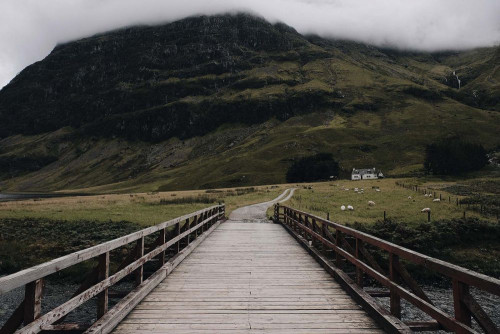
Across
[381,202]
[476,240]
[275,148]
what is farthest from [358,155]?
[476,240]

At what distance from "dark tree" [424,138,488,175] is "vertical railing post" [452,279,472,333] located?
116273 millimetres

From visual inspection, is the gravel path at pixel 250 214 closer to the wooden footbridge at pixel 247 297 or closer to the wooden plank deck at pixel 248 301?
the wooden plank deck at pixel 248 301

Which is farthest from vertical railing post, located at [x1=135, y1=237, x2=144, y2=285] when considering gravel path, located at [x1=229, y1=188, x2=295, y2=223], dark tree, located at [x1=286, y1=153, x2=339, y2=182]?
dark tree, located at [x1=286, y1=153, x2=339, y2=182]

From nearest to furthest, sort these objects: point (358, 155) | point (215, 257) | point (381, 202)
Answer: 1. point (215, 257)
2. point (381, 202)
3. point (358, 155)

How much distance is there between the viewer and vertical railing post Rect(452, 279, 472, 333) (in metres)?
4.14

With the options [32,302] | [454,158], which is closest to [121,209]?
[32,302]

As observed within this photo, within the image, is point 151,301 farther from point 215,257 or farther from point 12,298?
point 12,298

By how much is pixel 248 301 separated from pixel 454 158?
122 metres

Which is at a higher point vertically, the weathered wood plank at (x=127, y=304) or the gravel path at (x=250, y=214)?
the weathered wood plank at (x=127, y=304)

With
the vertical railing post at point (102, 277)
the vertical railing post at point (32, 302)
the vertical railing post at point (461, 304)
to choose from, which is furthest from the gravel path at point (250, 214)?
the vertical railing post at point (32, 302)

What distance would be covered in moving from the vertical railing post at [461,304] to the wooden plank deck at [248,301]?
1.64m

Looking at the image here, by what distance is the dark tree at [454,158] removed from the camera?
108 metres

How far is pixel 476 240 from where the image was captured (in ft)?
74.9

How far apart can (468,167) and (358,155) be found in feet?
162
